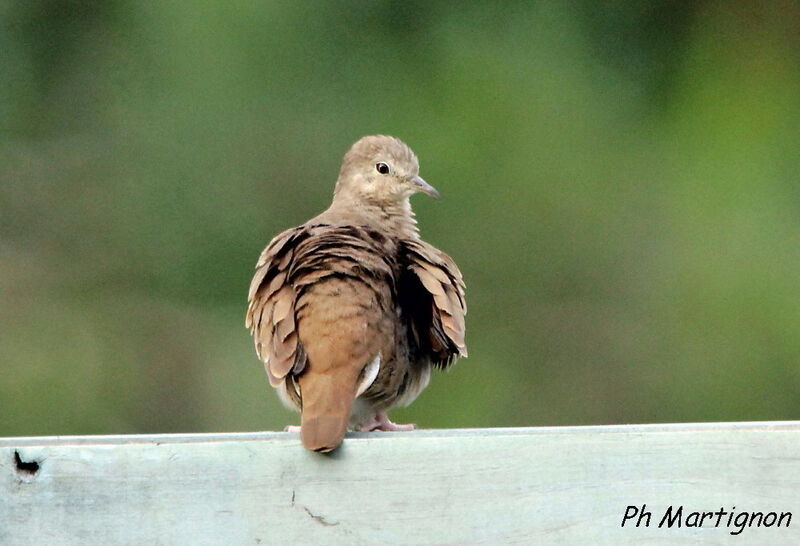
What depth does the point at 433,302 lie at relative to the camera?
12.4 feet

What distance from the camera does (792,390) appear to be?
7.43 metres

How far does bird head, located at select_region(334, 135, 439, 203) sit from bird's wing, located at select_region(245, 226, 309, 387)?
88 centimetres

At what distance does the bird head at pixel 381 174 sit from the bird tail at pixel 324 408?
1.46 m

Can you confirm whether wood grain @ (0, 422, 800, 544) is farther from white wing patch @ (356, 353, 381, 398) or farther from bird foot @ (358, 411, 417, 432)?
bird foot @ (358, 411, 417, 432)

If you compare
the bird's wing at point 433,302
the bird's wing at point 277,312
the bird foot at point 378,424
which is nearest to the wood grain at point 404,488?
the bird's wing at point 277,312

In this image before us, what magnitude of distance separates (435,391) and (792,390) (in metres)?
1.68

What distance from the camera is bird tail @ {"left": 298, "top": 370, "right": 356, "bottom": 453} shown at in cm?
292

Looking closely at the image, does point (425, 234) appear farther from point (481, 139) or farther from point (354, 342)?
point (354, 342)

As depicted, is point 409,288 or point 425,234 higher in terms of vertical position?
point 409,288

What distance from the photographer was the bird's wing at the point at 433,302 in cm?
368

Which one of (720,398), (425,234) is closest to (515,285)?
(425,234)

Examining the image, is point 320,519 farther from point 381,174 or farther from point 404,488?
point 381,174

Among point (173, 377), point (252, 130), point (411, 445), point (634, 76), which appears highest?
point (411, 445)

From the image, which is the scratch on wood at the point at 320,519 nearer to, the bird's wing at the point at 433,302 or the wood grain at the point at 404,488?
the wood grain at the point at 404,488
